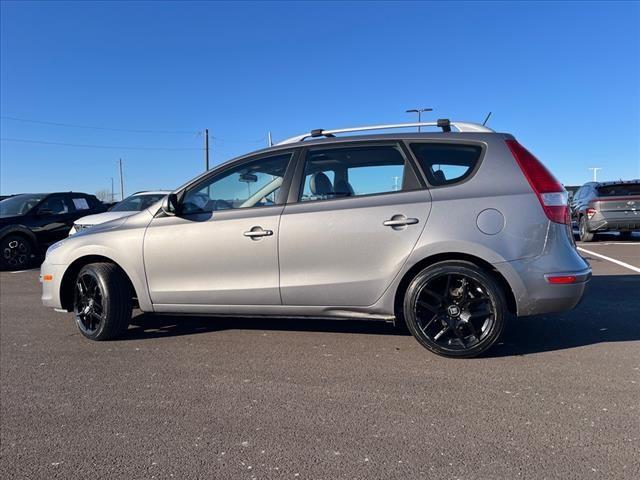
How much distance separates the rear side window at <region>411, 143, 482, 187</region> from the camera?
154 inches

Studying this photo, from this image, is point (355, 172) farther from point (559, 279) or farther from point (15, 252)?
point (15, 252)

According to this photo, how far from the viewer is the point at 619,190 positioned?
39.5 feet

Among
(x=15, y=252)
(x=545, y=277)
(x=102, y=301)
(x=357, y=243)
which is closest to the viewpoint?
(x=545, y=277)

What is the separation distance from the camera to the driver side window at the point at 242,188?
4355 mm

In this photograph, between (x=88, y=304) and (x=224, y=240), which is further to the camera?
(x=88, y=304)

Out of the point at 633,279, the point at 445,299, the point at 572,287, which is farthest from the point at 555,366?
the point at 633,279

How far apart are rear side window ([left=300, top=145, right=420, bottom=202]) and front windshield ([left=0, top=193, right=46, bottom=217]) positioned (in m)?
9.03

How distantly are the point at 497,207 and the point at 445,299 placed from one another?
0.81 meters

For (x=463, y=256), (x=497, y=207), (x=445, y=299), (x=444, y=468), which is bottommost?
(x=444, y=468)

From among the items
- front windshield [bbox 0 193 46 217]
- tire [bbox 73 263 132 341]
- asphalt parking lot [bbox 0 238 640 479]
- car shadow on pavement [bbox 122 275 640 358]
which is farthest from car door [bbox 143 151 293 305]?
front windshield [bbox 0 193 46 217]

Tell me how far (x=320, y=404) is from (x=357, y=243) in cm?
132

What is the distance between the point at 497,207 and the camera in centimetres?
371

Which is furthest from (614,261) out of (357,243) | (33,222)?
(33,222)

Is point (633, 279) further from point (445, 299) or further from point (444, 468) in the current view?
point (444, 468)
